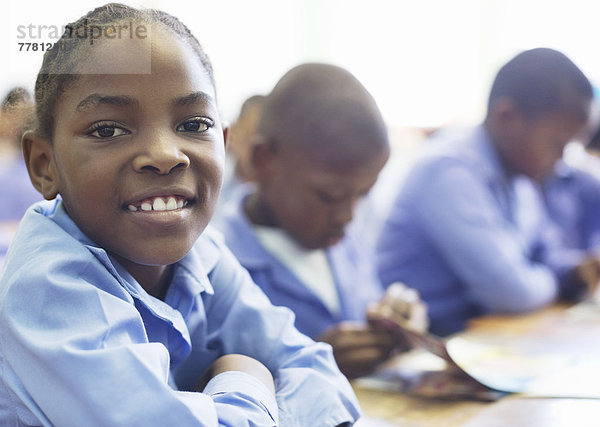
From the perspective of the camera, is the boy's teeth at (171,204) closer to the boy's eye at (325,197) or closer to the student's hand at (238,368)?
the student's hand at (238,368)

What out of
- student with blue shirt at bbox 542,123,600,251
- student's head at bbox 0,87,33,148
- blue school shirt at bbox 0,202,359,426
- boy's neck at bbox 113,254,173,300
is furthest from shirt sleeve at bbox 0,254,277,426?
student with blue shirt at bbox 542,123,600,251

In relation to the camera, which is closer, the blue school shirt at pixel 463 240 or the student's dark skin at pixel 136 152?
the student's dark skin at pixel 136 152

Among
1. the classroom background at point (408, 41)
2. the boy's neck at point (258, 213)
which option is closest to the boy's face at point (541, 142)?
the boy's neck at point (258, 213)

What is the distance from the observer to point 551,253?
6.04 ft

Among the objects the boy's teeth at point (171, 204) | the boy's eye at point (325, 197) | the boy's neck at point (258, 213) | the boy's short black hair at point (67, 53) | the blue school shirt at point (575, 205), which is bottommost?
the blue school shirt at point (575, 205)

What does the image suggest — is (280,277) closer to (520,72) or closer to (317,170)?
(317,170)

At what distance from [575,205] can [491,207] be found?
74 cm

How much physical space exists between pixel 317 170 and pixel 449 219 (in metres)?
0.55

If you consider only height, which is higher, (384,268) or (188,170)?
(188,170)

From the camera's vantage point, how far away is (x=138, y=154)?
0.61m

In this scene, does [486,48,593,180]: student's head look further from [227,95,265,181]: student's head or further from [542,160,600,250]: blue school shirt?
[227,95,265,181]: student's head

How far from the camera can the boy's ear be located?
0.67 metres

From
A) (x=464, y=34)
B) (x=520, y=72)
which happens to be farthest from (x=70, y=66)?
(x=464, y=34)

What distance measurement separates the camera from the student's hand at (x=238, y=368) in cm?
71
